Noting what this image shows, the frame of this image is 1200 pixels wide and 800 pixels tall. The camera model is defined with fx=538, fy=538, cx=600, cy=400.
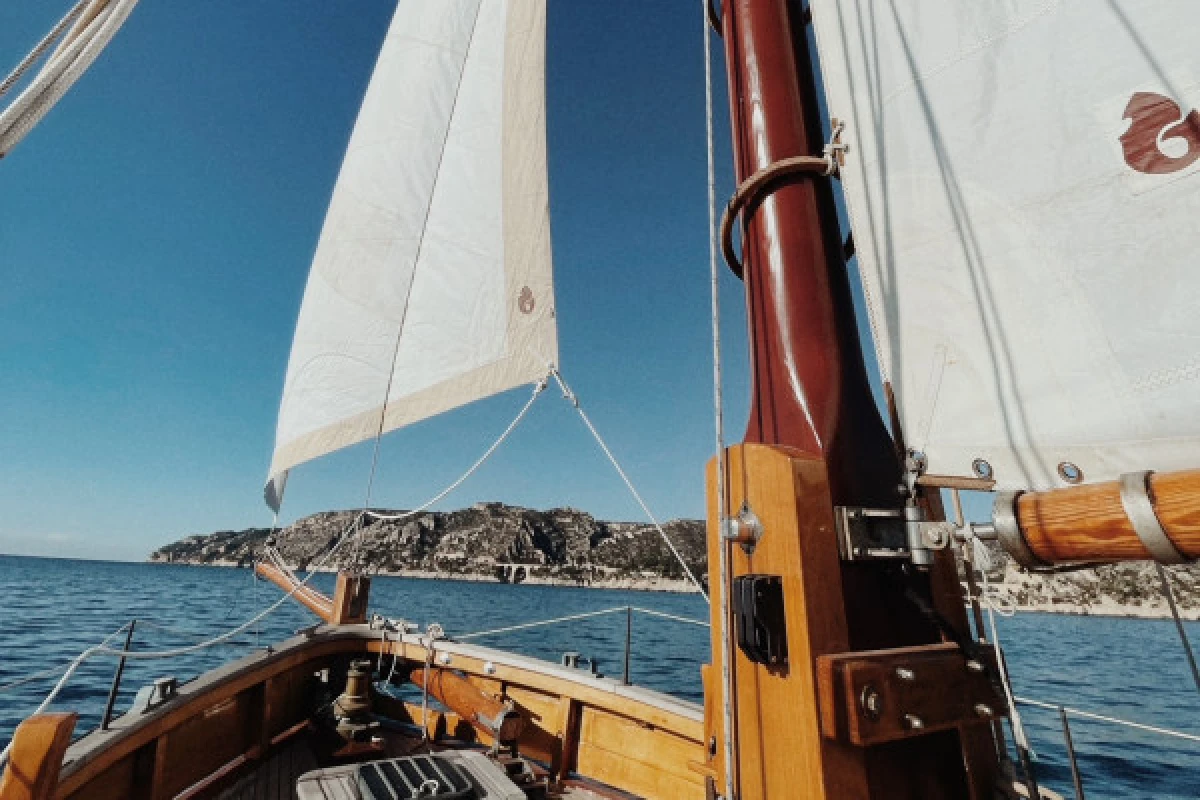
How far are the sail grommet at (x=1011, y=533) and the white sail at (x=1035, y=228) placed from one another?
148mm

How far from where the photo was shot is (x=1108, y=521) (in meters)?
1.20

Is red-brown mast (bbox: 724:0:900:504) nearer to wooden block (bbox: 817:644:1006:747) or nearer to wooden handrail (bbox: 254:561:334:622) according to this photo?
wooden block (bbox: 817:644:1006:747)

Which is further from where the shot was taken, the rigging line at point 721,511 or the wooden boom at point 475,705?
the wooden boom at point 475,705

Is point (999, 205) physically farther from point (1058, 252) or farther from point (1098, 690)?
point (1098, 690)

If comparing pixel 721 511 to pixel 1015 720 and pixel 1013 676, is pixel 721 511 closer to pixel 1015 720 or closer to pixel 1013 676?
pixel 1015 720

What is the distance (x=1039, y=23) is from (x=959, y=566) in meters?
1.73

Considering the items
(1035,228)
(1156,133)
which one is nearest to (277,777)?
(1035,228)

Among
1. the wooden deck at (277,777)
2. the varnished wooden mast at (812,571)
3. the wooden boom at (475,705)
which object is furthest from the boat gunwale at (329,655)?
the varnished wooden mast at (812,571)

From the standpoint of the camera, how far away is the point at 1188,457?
1273 mm

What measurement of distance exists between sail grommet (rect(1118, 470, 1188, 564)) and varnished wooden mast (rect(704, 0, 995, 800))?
538mm

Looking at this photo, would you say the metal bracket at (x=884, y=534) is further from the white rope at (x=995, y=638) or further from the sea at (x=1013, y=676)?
the sea at (x=1013, y=676)

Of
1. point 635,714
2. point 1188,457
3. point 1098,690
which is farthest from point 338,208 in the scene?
point 1098,690

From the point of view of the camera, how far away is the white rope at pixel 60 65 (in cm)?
142

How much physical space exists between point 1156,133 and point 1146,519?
1.01 meters
